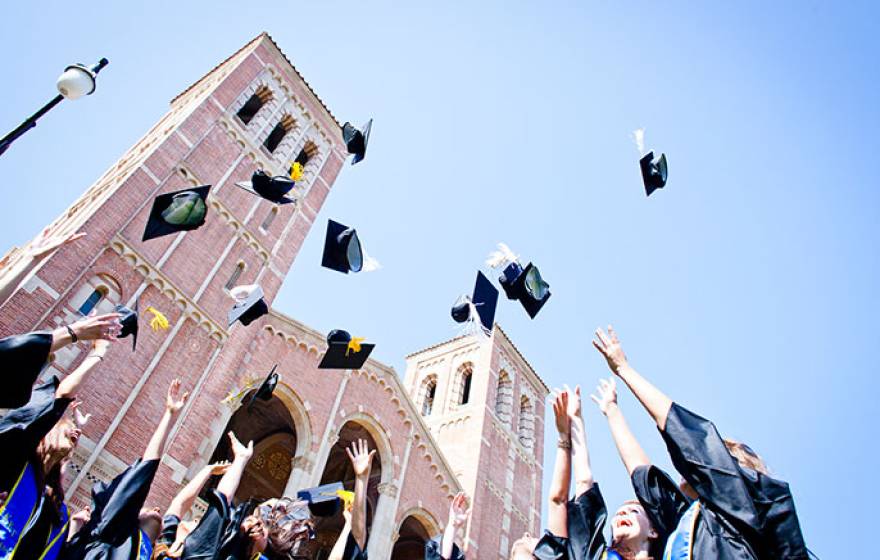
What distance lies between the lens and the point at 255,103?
16219mm

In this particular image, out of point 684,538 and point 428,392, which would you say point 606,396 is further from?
point 428,392

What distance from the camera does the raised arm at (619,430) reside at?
7.39 ft

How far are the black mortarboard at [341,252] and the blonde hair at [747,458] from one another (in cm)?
576

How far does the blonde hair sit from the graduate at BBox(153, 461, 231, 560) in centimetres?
311

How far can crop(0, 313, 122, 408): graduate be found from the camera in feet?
7.10

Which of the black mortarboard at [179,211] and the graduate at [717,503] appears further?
the black mortarboard at [179,211]

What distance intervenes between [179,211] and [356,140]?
10.4 ft

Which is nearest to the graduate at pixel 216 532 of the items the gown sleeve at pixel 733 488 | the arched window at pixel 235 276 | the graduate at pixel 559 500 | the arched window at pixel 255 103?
the graduate at pixel 559 500

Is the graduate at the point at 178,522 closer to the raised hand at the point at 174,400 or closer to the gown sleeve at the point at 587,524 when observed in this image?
the raised hand at the point at 174,400

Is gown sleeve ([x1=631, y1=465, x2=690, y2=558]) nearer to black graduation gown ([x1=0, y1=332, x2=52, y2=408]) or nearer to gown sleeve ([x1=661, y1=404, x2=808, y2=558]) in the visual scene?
gown sleeve ([x1=661, y1=404, x2=808, y2=558])

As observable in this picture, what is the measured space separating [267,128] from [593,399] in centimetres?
1488

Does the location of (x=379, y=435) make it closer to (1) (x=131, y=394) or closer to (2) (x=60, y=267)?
(1) (x=131, y=394)

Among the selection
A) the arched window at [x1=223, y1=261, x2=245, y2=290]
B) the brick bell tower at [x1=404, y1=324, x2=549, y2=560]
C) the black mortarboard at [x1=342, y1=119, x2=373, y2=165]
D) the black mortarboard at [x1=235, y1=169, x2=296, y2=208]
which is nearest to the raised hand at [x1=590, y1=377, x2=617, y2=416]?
the black mortarboard at [x1=235, y1=169, x2=296, y2=208]

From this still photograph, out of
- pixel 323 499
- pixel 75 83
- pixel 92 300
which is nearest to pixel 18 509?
pixel 75 83
